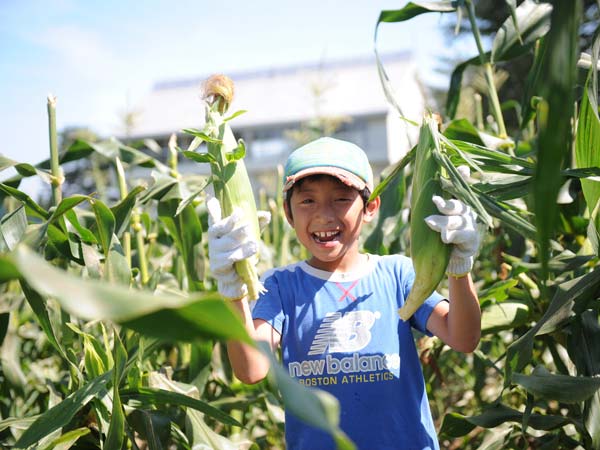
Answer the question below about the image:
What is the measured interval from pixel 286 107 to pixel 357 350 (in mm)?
31884

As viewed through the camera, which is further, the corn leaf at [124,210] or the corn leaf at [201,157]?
the corn leaf at [124,210]

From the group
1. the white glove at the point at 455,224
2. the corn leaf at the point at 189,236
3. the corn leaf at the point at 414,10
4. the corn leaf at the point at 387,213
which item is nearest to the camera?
the white glove at the point at 455,224

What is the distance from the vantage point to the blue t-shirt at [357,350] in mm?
1497

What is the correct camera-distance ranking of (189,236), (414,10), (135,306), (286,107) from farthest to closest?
(286,107), (189,236), (414,10), (135,306)

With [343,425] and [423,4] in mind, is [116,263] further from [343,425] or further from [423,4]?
[423,4]

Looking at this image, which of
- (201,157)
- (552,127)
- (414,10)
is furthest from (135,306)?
(414,10)

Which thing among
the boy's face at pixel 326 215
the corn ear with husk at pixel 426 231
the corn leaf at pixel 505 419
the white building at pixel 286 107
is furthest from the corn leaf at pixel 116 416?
the white building at pixel 286 107

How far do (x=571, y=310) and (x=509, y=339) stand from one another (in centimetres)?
136

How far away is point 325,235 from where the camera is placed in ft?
5.13

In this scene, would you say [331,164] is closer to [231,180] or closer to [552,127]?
[231,180]

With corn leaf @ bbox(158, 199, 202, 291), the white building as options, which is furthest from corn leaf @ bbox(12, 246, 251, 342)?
the white building

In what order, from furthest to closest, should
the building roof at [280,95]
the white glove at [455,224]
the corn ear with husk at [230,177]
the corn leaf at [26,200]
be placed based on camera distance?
1. the building roof at [280,95]
2. the corn leaf at [26,200]
3. the corn ear with husk at [230,177]
4. the white glove at [455,224]

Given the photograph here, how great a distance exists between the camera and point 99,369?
164cm

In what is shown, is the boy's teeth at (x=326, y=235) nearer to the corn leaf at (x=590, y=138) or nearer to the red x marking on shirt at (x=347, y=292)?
the red x marking on shirt at (x=347, y=292)
